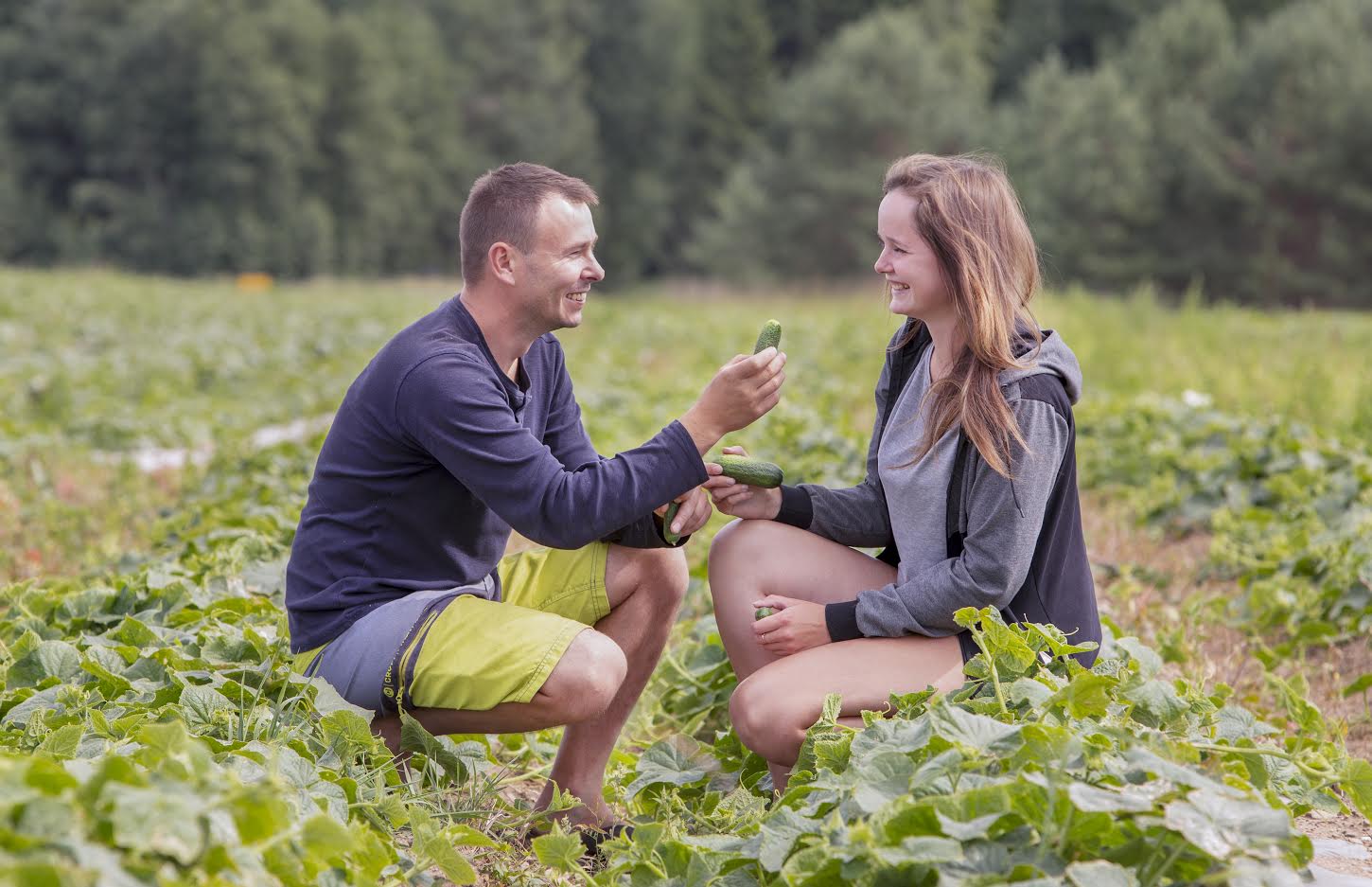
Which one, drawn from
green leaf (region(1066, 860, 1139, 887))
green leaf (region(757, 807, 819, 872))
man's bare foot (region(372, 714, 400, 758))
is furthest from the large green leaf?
green leaf (region(1066, 860, 1139, 887))

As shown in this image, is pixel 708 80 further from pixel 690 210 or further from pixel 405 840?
pixel 405 840

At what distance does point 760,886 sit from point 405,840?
97 cm

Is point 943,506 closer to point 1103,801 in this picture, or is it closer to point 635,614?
point 635,614

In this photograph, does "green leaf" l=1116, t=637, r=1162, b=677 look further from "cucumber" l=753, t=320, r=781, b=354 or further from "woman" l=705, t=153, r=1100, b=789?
"cucumber" l=753, t=320, r=781, b=354

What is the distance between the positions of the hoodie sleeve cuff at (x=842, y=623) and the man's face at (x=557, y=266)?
36.6 inches

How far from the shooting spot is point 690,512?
10.8 feet

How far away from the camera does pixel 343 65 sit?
188 feet

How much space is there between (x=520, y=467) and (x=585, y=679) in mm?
493

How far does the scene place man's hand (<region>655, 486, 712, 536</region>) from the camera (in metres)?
3.29

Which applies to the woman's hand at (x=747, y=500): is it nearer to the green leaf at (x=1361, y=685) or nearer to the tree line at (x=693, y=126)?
the green leaf at (x=1361, y=685)

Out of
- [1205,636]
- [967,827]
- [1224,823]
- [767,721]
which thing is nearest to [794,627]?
[767,721]

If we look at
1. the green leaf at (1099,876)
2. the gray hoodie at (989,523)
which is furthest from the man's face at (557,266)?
the green leaf at (1099,876)

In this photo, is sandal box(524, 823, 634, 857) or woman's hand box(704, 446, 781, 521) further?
woman's hand box(704, 446, 781, 521)

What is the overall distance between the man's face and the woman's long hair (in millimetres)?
766
